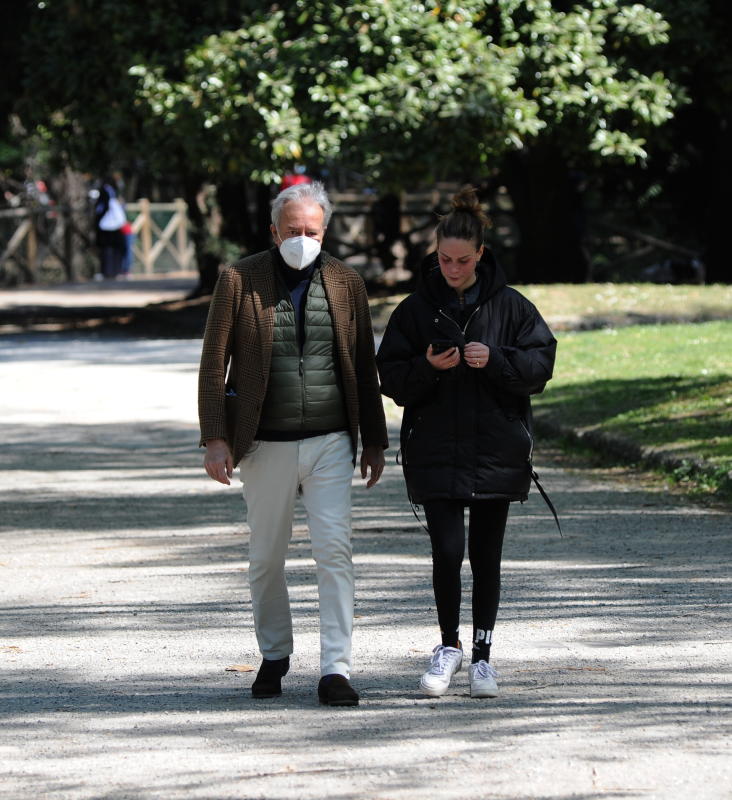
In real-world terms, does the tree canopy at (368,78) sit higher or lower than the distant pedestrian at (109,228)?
higher

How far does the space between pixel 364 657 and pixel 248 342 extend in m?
1.38

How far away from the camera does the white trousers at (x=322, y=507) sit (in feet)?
18.2

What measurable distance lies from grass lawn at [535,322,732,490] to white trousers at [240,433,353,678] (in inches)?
204

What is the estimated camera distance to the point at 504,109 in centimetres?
2012

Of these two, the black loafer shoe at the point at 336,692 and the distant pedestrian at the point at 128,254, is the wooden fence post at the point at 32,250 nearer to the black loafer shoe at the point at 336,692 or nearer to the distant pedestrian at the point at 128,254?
the distant pedestrian at the point at 128,254

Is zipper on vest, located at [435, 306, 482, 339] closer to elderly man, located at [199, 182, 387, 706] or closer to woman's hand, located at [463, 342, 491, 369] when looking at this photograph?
woman's hand, located at [463, 342, 491, 369]

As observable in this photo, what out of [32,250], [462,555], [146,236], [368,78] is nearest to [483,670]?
[462,555]

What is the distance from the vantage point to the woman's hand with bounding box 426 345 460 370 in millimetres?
5457

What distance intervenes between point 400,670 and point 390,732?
0.90 meters

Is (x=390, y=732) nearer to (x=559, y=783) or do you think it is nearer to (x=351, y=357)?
(x=559, y=783)

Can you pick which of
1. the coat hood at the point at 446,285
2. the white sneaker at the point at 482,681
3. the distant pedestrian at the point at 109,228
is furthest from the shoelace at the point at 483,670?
the distant pedestrian at the point at 109,228

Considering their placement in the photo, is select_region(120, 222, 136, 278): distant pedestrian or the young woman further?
select_region(120, 222, 136, 278): distant pedestrian

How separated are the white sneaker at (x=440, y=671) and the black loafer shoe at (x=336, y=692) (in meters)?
0.25

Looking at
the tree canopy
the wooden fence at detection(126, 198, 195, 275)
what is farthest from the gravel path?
the wooden fence at detection(126, 198, 195, 275)
